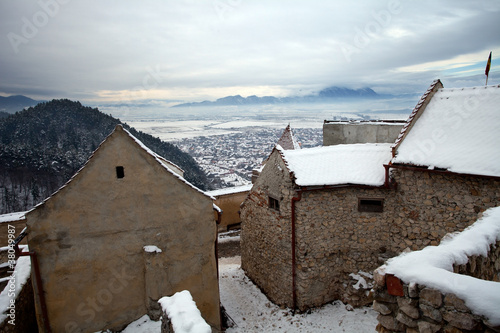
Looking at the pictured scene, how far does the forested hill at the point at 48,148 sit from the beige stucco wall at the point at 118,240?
2856 cm

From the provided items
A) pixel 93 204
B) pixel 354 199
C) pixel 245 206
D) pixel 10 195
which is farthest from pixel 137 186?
pixel 10 195

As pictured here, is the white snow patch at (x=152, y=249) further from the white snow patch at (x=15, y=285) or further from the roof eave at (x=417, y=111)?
the roof eave at (x=417, y=111)

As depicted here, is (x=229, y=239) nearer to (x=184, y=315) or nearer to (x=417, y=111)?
(x=417, y=111)

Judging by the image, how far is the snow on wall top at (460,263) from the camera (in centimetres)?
340

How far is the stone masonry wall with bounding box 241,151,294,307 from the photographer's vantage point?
1114cm

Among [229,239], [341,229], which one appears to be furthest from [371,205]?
[229,239]

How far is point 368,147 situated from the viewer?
472 inches

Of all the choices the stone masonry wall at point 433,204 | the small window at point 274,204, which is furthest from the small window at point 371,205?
the small window at point 274,204

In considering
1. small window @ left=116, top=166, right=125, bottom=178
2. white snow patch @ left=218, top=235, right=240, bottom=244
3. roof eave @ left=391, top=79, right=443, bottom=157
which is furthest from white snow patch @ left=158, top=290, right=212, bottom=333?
white snow patch @ left=218, top=235, right=240, bottom=244

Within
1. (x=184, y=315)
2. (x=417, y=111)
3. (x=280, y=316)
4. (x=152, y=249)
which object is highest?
(x=417, y=111)

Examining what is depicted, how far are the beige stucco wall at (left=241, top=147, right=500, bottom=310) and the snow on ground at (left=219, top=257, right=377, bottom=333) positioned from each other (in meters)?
0.41

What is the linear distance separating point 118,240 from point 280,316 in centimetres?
658

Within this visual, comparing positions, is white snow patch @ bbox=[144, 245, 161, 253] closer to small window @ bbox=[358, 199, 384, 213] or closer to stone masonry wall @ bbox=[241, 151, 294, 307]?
stone masonry wall @ bbox=[241, 151, 294, 307]

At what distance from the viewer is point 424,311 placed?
12.4 ft
